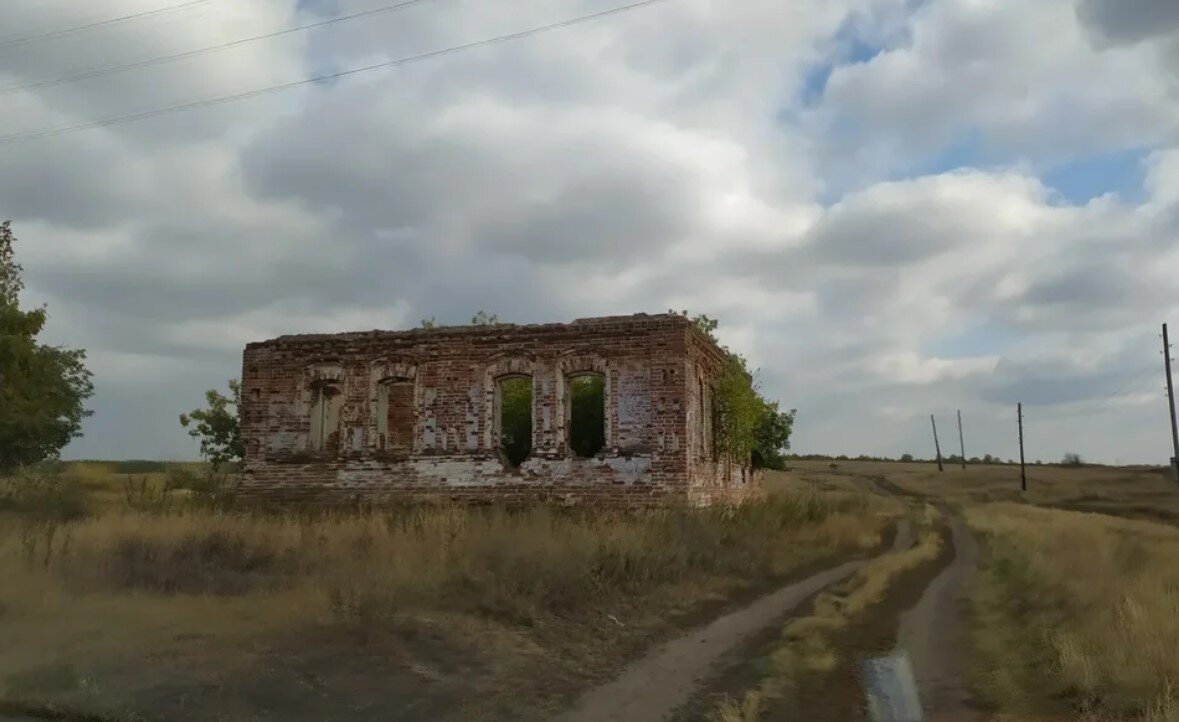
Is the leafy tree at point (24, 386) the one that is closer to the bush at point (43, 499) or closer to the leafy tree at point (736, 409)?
the bush at point (43, 499)

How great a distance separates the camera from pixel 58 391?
98.9 feet

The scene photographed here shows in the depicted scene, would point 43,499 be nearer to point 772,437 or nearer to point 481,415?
point 481,415

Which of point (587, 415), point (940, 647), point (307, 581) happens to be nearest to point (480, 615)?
point (307, 581)

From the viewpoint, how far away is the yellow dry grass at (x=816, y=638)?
702cm

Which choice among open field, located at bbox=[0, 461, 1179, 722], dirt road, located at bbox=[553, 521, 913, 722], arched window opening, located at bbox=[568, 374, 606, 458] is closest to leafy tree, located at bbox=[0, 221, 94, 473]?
open field, located at bbox=[0, 461, 1179, 722]

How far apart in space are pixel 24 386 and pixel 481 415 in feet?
60.8

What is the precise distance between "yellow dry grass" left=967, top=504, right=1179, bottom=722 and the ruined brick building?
664 cm

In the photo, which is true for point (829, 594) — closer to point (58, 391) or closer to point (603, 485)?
point (603, 485)

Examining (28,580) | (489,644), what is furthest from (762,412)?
(28,580)

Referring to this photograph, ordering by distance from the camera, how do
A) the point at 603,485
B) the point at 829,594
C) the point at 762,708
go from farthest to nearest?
the point at 603,485 < the point at 829,594 < the point at 762,708

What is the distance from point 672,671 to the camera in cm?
833

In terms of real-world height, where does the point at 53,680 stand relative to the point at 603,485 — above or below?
below

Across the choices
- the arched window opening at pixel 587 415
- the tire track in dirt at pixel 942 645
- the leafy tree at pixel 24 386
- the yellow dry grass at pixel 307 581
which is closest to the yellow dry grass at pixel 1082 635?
the tire track in dirt at pixel 942 645

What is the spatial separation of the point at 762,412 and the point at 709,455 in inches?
130
